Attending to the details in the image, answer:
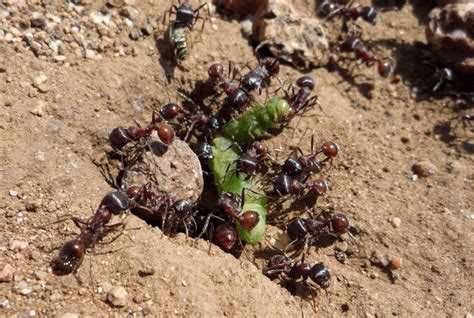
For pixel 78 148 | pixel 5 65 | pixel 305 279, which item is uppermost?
pixel 5 65

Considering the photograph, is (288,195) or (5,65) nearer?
(5,65)

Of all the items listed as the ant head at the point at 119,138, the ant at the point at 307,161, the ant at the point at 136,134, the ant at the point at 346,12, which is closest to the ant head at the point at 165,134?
the ant at the point at 136,134

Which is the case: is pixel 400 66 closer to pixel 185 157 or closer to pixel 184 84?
pixel 184 84

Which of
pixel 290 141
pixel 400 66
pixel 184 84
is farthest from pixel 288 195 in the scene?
pixel 400 66

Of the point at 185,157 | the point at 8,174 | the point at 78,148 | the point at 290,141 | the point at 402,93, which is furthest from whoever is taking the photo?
the point at 402,93

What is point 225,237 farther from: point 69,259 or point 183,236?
point 69,259

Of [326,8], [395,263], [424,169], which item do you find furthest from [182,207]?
[326,8]

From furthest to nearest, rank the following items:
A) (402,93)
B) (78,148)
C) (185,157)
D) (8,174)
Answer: (402,93) < (185,157) < (78,148) < (8,174)

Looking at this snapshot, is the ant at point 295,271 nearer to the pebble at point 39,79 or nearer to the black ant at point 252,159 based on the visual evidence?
the black ant at point 252,159
